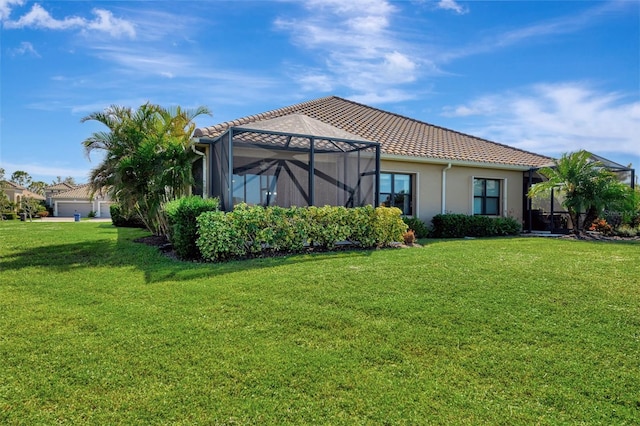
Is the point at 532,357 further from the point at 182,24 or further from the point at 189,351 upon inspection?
the point at 182,24

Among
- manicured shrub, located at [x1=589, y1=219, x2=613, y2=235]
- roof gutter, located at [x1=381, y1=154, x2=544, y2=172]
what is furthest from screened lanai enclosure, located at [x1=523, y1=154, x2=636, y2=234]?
manicured shrub, located at [x1=589, y1=219, x2=613, y2=235]

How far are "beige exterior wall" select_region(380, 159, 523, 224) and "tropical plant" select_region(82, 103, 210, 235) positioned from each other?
6.83 m

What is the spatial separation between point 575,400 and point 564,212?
1595cm

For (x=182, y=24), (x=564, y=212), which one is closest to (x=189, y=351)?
(x=182, y=24)

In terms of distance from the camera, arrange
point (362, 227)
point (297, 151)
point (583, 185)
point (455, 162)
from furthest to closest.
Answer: point (455, 162)
point (583, 185)
point (297, 151)
point (362, 227)

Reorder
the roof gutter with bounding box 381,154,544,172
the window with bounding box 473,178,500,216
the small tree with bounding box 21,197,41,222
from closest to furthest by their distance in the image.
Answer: the roof gutter with bounding box 381,154,544,172 < the window with bounding box 473,178,500,216 < the small tree with bounding box 21,197,41,222

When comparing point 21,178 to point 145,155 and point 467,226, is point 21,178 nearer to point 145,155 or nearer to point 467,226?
point 145,155

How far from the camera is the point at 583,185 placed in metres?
14.1

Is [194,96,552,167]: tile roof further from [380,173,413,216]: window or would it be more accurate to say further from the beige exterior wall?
[380,173,413,216]: window

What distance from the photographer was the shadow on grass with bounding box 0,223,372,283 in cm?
742

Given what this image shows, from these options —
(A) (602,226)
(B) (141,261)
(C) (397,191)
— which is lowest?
(B) (141,261)

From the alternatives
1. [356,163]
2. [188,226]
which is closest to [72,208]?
[356,163]

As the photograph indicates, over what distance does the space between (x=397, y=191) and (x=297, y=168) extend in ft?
14.0

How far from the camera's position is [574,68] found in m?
13.4
